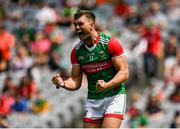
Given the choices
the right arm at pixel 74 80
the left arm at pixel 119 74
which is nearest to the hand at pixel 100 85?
the left arm at pixel 119 74

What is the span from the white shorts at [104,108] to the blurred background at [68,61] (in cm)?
292

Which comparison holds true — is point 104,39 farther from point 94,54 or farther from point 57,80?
A: point 57,80

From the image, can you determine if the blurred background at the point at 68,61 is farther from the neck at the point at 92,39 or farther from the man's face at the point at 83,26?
the man's face at the point at 83,26

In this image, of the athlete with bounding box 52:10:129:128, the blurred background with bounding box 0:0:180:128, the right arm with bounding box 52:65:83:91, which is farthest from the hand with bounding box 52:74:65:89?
the blurred background with bounding box 0:0:180:128

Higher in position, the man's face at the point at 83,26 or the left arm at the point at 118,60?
the man's face at the point at 83,26

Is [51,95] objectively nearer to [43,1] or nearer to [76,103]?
[76,103]

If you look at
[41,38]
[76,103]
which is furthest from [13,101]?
[41,38]

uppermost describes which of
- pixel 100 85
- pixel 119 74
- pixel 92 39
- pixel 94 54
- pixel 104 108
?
pixel 92 39

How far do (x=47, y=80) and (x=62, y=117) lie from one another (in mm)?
1620

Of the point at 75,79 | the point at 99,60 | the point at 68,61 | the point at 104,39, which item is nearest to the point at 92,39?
the point at 104,39

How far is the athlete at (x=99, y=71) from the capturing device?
729cm

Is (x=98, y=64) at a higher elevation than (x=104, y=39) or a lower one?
lower

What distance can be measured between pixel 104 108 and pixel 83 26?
0.96 m

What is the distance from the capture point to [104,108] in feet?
24.6
